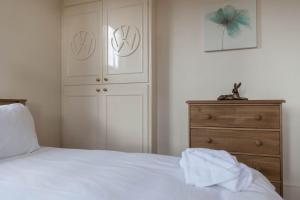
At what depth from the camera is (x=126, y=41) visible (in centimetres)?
251

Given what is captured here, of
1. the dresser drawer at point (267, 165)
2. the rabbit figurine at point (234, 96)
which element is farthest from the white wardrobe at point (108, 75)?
the dresser drawer at point (267, 165)

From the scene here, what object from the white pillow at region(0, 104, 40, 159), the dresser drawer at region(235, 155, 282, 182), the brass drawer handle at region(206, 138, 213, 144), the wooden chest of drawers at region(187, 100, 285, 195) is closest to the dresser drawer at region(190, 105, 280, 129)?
the wooden chest of drawers at region(187, 100, 285, 195)

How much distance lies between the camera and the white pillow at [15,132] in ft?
4.90

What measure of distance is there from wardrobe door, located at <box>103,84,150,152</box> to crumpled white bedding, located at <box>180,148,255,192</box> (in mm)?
1342

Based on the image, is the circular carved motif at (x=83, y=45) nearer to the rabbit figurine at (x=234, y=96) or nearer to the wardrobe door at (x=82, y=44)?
the wardrobe door at (x=82, y=44)

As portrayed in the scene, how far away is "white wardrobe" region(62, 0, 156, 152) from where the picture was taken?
245 cm

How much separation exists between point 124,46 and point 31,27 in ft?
3.02

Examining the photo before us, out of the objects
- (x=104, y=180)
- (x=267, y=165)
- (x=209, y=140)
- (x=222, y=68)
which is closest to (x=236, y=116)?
(x=209, y=140)

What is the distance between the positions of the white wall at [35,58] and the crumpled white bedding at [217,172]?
180 cm

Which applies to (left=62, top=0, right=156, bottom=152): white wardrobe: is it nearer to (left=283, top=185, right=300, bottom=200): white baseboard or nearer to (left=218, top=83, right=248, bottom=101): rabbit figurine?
(left=218, top=83, right=248, bottom=101): rabbit figurine

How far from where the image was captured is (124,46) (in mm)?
2512

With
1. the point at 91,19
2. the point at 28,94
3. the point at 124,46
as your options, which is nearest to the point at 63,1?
the point at 91,19

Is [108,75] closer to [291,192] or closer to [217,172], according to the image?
[217,172]

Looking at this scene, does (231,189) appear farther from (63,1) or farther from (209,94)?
(63,1)
